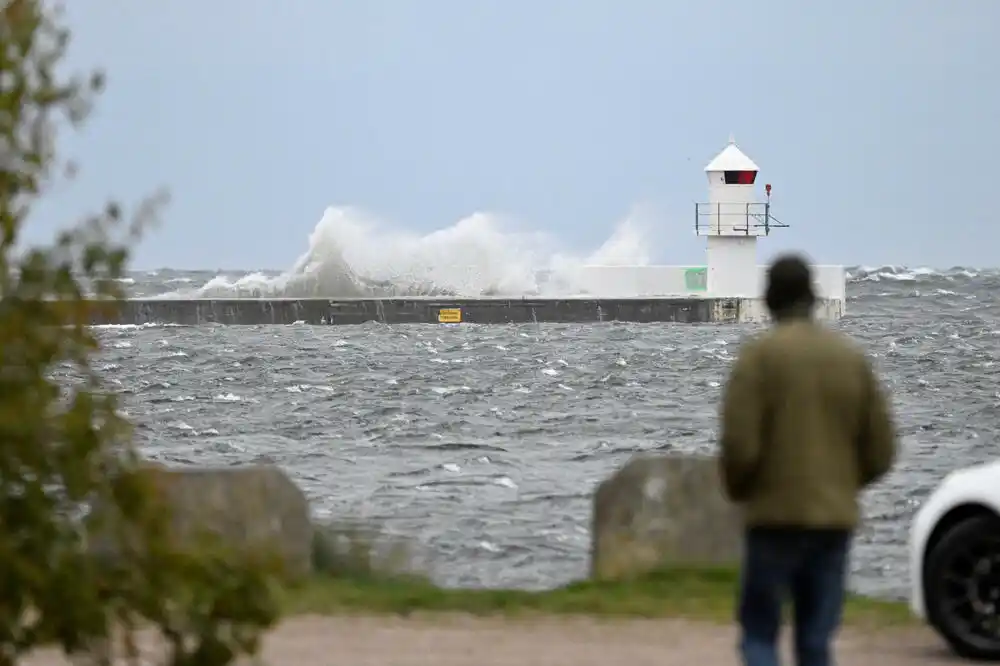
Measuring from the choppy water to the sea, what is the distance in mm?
85

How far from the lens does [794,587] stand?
6.58 meters

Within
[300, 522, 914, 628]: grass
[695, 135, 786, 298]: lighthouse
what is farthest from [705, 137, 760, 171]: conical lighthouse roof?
[300, 522, 914, 628]: grass

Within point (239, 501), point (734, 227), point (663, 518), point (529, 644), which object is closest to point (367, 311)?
point (734, 227)

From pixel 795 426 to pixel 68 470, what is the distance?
95.8 inches

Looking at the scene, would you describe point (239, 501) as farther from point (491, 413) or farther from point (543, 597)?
point (491, 413)

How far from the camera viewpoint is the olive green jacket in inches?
252

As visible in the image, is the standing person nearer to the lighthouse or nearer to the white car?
the white car

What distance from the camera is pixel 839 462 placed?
654cm

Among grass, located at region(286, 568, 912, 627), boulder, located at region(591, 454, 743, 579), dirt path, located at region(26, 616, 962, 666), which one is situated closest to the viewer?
dirt path, located at region(26, 616, 962, 666)

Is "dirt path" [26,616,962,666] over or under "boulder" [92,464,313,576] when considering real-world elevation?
under

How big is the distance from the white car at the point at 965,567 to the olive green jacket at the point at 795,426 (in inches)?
102

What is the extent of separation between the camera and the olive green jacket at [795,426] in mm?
6402

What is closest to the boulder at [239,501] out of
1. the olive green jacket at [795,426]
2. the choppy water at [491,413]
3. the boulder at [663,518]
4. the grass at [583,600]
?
the grass at [583,600]

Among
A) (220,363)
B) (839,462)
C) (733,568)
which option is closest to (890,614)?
(733,568)
